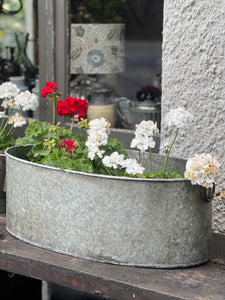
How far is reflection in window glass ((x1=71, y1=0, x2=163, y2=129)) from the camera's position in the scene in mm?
2301

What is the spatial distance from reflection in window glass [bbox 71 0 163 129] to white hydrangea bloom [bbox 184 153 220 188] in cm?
91

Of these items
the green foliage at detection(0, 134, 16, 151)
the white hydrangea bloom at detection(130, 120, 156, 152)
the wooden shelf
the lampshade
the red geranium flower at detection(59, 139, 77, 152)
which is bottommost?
the wooden shelf

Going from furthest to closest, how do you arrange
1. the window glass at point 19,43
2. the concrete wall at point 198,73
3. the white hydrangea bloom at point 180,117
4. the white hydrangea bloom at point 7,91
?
the window glass at point 19,43, the white hydrangea bloom at point 7,91, the concrete wall at point 198,73, the white hydrangea bloom at point 180,117

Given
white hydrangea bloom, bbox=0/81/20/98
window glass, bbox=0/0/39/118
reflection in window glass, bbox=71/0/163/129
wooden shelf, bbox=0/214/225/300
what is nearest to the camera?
wooden shelf, bbox=0/214/225/300

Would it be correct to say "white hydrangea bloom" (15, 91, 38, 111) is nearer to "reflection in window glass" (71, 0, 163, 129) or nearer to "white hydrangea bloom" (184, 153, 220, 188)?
"reflection in window glass" (71, 0, 163, 129)

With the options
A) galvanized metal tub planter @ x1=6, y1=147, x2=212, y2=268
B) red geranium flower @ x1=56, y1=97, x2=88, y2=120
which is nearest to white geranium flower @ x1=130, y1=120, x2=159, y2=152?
galvanized metal tub planter @ x1=6, y1=147, x2=212, y2=268

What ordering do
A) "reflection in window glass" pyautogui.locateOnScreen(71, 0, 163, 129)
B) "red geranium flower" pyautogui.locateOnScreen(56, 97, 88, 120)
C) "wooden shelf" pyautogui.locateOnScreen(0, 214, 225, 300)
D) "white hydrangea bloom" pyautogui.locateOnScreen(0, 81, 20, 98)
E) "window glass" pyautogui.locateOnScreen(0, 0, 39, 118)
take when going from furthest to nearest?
"window glass" pyautogui.locateOnScreen(0, 0, 39, 118)
"reflection in window glass" pyautogui.locateOnScreen(71, 0, 163, 129)
"white hydrangea bloom" pyautogui.locateOnScreen(0, 81, 20, 98)
"red geranium flower" pyautogui.locateOnScreen(56, 97, 88, 120)
"wooden shelf" pyautogui.locateOnScreen(0, 214, 225, 300)

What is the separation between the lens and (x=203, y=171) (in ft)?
4.47

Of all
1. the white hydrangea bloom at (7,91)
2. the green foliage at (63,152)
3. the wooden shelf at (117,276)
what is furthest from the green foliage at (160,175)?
the white hydrangea bloom at (7,91)

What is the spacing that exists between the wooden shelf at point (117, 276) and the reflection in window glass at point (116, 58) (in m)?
0.88

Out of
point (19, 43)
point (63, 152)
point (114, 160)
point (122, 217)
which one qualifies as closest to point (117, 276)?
point (122, 217)

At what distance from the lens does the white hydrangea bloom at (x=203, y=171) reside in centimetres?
136

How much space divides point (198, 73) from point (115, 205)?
2.17 ft

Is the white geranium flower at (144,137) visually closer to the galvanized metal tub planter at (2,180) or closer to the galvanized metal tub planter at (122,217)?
the galvanized metal tub planter at (122,217)
